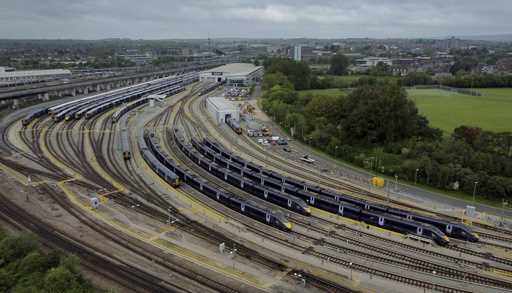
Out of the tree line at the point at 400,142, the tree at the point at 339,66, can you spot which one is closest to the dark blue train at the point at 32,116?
the tree line at the point at 400,142

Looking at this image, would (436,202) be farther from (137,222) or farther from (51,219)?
(51,219)

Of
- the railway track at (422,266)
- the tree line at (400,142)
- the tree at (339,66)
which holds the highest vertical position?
the tree at (339,66)

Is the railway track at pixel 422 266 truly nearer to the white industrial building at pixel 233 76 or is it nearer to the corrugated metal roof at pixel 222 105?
the corrugated metal roof at pixel 222 105

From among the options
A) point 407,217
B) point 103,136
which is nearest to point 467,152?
point 407,217

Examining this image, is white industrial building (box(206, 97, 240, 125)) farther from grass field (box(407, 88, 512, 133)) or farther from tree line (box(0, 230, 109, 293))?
tree line (box(0, 230, 109, 293))

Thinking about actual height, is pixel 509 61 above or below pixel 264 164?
above

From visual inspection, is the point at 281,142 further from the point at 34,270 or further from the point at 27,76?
the point at 27,76

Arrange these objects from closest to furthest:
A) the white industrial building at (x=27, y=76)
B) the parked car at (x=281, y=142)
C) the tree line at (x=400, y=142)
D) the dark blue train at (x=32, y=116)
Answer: the tree line at (x=400, y=142) < the parked car at (x=281, y=142) < the dark blue train at (x=32, y=116) < the white industrial building at (x=27, y=76)
